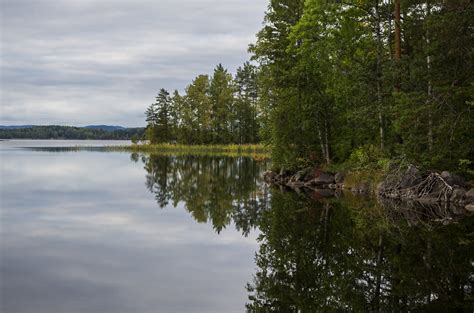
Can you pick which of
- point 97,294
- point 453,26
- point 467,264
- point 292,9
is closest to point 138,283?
point 97,294

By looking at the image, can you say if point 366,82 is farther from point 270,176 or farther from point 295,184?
point 270,176

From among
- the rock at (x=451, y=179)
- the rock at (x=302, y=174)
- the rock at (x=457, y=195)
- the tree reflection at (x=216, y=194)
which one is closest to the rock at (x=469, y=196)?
the rock at (x=457, y=195)

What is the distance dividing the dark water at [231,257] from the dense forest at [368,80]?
178 inches

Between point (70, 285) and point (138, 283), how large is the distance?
1.25 metres

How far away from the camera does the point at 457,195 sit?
869 inches

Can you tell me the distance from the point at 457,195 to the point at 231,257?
13127mm

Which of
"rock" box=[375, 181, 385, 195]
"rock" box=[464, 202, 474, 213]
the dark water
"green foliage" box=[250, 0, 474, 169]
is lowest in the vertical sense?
the dark water

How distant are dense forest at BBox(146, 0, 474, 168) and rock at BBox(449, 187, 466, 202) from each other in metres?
1.22

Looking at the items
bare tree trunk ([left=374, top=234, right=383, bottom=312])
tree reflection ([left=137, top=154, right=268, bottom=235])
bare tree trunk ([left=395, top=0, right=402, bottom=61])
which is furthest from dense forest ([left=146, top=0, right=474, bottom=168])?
bare tree trunk ([left=374, top=234, right=383, bottom=312])

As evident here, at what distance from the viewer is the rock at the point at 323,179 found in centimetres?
3225

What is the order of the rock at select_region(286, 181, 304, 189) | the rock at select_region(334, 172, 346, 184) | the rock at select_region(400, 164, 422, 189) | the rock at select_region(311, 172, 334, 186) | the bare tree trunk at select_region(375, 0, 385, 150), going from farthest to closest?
the rock at select_region(286, 181, 304, 189), the rock at select_region(311, 172, 334, 186), the rock at select_region(334, 172, 346, 184), the bare tree trunk at select_region(375, 0, 385, 150), the rock at select_region(400, 164, 422, 189)

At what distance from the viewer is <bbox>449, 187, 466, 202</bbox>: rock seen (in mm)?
21938

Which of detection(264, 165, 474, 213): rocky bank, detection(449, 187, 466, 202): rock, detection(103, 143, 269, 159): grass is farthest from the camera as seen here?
detection(103, 143, 269, 159): grass

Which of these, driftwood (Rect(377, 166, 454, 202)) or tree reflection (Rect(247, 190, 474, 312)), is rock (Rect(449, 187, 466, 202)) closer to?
driftwood (Rect(377, 166, 454, 202))
